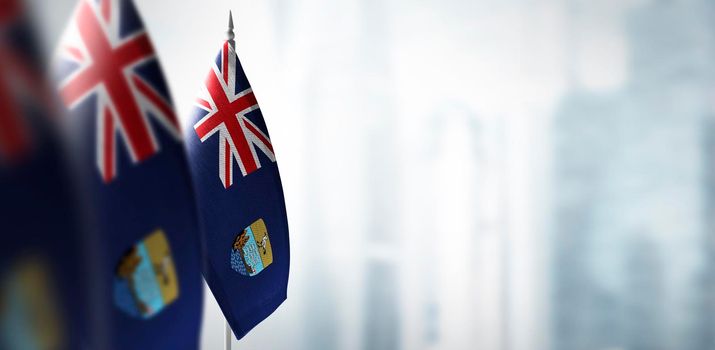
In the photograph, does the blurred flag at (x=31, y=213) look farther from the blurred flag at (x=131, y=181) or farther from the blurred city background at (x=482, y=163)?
the blurred city background at (x=482, y=163)

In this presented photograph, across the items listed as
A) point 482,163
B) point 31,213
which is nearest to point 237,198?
point 31,213

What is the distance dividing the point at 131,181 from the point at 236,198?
33 centimetres

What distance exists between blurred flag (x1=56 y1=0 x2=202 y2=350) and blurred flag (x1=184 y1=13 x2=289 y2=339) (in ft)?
0.80

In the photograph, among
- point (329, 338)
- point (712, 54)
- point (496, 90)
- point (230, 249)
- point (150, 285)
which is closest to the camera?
point (150, 285)

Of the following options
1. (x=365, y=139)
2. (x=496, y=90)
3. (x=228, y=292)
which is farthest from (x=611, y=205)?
(x=228, y=292)

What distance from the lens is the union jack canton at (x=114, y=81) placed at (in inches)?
15.6

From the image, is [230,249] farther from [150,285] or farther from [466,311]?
[466,311]

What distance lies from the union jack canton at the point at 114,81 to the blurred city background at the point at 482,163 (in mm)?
1059

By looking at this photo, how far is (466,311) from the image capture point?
1.59 m

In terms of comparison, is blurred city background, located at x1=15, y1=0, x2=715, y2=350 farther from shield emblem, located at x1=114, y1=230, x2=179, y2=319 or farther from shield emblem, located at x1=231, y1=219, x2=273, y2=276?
shield emblem, located at x1=114, y1=230, x2=179, y2=319

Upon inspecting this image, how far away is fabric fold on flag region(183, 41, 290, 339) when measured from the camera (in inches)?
28.0

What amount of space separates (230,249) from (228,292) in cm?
6

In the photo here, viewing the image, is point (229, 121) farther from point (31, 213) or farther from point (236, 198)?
point (31, 213)

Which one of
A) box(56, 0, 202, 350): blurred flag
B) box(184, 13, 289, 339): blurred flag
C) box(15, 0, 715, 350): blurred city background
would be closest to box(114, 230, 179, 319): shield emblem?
box(56, 0, 202, 350): blurred flag
